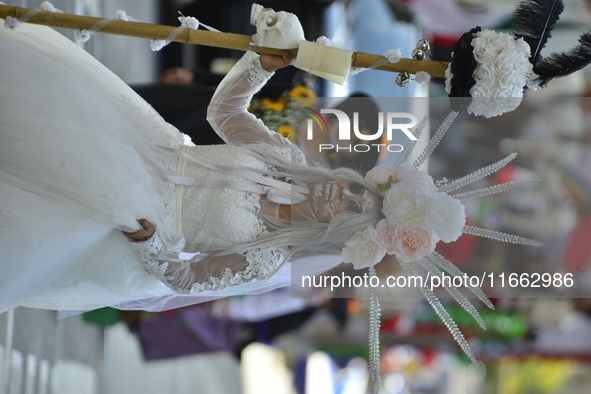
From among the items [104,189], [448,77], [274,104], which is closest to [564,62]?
[448,77]

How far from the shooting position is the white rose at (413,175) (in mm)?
1104

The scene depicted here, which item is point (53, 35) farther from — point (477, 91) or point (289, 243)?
point (477, 91)

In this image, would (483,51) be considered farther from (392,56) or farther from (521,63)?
(392,56)

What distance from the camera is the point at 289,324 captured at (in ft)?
7.99

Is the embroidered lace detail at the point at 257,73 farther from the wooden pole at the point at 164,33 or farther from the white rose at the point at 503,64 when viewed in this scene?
the white rose at the point at 503,64

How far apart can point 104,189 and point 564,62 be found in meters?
1.03

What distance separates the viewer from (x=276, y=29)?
1130 millimetres

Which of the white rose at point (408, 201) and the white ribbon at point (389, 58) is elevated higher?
the white ribbon at point (389, 58)

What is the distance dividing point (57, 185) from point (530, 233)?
3.47 ft

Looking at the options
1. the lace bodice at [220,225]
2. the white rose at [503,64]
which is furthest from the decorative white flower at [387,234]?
the white rose at [503,64]

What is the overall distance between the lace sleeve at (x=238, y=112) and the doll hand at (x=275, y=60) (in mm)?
73

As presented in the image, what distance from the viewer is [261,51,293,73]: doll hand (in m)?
1.19

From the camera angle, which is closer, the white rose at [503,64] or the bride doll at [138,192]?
the white rose at [503,64]

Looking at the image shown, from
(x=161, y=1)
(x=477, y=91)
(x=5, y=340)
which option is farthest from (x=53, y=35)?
(x=161, y=1)
